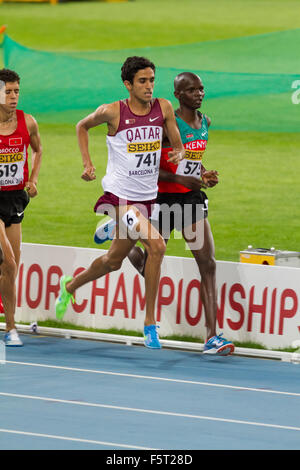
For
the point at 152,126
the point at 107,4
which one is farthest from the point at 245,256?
the point at 107,4

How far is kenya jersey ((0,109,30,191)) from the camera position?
9.76 meters

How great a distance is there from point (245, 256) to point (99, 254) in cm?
145

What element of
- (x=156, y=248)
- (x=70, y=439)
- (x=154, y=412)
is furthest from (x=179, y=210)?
(x=70, y=439)

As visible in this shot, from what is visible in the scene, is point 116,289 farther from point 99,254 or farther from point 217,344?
point 217,344

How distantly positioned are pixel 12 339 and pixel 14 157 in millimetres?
1452

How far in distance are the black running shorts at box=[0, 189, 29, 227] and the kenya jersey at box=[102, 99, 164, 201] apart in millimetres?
848

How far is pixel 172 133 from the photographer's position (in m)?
9.44

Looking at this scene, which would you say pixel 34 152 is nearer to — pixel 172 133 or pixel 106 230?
pixel 106 230

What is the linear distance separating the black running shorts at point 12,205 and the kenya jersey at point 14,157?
5 cm

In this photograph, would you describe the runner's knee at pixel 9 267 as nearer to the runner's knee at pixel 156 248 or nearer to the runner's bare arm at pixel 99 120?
the runner's bare arm at pixel 99 120

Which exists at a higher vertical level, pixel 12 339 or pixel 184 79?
pixel 184 79

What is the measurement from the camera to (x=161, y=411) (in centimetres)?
774

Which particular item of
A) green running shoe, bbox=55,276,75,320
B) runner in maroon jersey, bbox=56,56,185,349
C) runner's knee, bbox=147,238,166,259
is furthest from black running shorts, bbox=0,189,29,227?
runner's knee, bbox=147,238,166,259

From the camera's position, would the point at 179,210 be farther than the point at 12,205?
No
